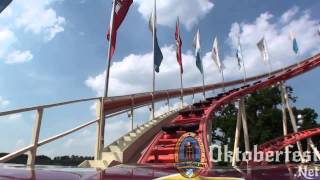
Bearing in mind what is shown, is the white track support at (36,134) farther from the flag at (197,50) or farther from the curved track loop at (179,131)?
the flag at (197,50)

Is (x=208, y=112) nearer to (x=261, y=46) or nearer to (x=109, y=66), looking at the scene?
(x=109, y=66)

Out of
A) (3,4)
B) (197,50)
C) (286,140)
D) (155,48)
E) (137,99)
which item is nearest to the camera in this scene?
(3,4)

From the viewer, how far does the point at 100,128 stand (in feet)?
32.6

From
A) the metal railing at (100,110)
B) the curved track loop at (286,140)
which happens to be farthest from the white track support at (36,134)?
the curved track loop at (286,140)

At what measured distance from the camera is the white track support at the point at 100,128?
31.8ft

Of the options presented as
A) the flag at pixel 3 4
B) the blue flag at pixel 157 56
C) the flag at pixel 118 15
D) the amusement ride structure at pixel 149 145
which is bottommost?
the amusement ride structure at pixel 149 145

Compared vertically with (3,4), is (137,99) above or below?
below

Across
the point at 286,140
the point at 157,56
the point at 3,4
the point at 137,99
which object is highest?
the point at 157,56

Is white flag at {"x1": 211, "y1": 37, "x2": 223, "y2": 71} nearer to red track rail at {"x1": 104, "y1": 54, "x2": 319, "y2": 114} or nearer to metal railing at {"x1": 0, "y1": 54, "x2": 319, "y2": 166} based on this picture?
red track rail at {"x1": 104, "y1": 54, "x2": 319, "y2": 114}

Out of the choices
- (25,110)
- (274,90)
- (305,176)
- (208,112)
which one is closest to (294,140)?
(208,112)

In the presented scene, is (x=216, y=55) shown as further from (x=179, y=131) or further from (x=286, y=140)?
(x=179, y=131)

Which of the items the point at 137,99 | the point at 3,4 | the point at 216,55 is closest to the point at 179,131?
the point at 137,99

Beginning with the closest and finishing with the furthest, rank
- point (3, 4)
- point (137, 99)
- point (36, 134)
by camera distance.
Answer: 1. point (36, 134)
2. point (3, 4)
3. point (137, 99)

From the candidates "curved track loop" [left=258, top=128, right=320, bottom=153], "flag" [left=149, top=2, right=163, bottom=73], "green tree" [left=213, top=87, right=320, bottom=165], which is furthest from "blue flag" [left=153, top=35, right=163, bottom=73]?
"green tree" [left=213, top=87, right=320, bottom=165]
